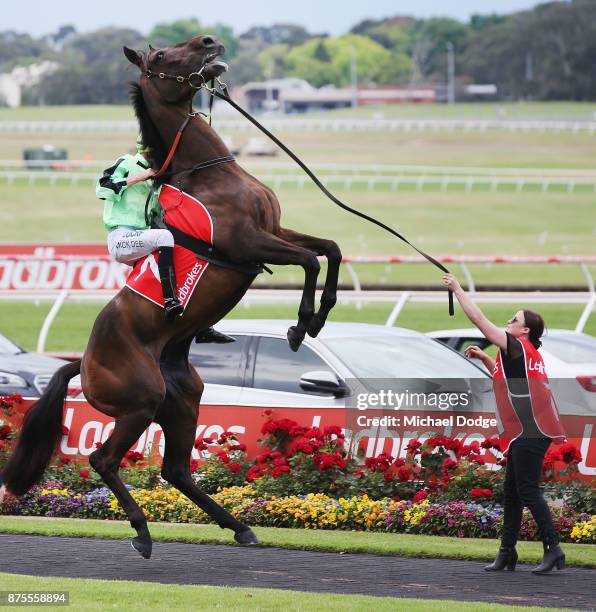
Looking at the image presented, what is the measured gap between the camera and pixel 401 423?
962 centimetres

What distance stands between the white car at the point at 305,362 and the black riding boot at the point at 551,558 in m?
3.14

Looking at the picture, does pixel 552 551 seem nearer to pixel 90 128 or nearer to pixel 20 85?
pixel 90 128

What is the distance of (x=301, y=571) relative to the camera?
300 inches

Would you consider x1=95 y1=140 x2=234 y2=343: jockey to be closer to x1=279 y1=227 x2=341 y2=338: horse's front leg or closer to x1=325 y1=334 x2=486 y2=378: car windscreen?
x1=279 y1=227 x2=341 y2=338: horse's front leg

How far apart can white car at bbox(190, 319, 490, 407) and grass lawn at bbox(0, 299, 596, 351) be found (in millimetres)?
9305

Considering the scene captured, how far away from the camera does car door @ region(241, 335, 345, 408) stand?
431 inches

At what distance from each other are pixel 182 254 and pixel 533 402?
207cm

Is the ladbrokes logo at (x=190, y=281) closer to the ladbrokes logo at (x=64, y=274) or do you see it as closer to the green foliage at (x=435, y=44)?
the ladbrokes logo at (x=64, y=274)

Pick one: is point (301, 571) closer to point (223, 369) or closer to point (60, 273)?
point (223, 369)

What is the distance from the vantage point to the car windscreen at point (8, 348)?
15.4m

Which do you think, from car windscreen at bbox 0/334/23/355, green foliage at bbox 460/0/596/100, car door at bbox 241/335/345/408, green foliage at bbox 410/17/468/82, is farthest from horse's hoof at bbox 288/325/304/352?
green foliage at bbox 410/17/468/82

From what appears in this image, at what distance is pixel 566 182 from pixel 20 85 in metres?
87.9

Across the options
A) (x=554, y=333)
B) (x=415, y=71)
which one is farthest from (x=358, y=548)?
(x=415, y=71)

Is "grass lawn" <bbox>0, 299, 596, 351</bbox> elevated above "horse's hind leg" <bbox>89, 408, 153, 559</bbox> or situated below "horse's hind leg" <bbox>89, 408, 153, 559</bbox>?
below
